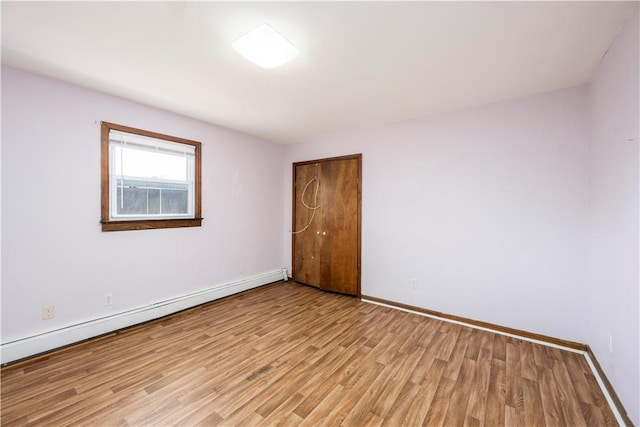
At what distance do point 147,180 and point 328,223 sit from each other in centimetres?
253

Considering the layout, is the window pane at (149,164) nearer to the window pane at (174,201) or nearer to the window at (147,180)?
the window at (147,180)

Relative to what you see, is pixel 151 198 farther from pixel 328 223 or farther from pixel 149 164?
pixel 328 223

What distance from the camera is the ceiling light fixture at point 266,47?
1697 mm

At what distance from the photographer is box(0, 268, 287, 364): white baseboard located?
2.18m

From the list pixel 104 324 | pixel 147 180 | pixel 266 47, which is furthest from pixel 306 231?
pixel 266 47

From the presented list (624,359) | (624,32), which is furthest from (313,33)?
(624,359)

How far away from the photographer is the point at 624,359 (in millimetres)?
1646

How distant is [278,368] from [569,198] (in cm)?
311

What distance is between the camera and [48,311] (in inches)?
92.5

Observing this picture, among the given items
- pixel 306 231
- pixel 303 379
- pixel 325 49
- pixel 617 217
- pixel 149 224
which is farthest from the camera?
pixel 306 231

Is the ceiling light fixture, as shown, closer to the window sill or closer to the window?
the window

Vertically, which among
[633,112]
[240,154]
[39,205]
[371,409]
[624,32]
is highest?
[624,32]

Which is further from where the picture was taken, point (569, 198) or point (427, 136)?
point (427, 136)

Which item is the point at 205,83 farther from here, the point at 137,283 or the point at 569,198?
the point at 569,198
